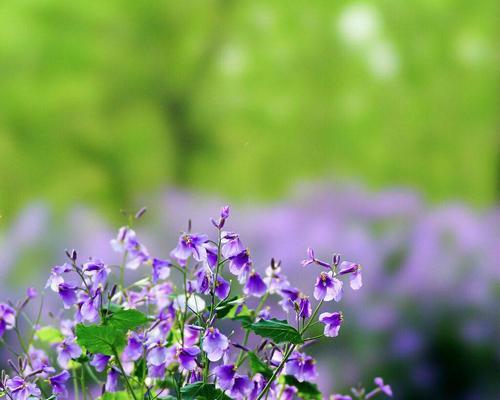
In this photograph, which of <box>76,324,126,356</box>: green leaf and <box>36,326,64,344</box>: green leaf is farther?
<box>36,326,64,344</box>: green leaf

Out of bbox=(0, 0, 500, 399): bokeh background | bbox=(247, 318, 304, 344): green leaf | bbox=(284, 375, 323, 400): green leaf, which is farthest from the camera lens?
bbox=(0, 0, 500, 399): bokeh background

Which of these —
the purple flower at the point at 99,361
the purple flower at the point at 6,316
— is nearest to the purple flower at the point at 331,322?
the purple flower at the point at 99,361

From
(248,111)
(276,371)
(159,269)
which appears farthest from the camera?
(248,111)

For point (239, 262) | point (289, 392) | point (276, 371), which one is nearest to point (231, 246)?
point (239, 262)

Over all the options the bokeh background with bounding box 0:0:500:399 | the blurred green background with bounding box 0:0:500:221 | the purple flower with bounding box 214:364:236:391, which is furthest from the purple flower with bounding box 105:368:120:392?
the blurred green background with bounding box 0:0:500:221

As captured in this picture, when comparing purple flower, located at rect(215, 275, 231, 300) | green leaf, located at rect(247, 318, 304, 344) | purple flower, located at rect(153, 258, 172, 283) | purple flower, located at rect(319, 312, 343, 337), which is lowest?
green leaf, located at rect(247, 318, 304, 344)

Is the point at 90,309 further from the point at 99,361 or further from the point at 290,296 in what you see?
the point at 290,296

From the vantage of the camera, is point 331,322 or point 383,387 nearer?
point 331,322

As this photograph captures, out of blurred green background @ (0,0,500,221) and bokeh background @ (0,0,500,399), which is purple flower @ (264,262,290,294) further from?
blurred green background @ (0,0,500,221)
